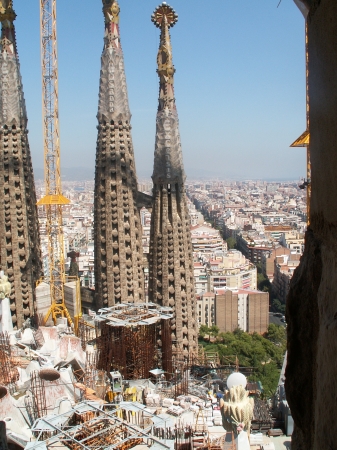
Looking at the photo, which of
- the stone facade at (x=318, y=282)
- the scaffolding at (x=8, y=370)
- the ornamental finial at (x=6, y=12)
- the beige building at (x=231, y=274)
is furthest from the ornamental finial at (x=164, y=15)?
the beige building at (x=231, y=274)

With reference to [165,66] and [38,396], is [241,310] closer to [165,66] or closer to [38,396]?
[165,66]

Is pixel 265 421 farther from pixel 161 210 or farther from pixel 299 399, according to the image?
pixel 299 399

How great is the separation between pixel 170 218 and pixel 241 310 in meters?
20.5

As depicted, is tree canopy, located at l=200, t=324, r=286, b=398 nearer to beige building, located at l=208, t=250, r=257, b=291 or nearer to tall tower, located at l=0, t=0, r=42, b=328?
tall tower, located at l=0, t=0, r=42, b=328

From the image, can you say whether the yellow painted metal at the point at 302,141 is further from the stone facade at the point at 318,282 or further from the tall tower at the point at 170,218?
the stone facade at the point at 318,282

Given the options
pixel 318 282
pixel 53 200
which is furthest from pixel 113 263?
pixel 318 282

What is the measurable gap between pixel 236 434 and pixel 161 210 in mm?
11927

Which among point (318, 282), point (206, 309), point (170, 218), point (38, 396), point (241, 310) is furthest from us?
point (206, 309)

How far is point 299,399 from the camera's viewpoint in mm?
1713

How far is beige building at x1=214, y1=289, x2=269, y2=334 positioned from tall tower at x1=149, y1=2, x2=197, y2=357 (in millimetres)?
18739

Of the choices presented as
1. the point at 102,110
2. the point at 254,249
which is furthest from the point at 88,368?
the point at 254,249

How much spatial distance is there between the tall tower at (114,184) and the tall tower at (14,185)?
2456mm

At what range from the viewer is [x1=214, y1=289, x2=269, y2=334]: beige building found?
35.5m

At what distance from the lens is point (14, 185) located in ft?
57.9
